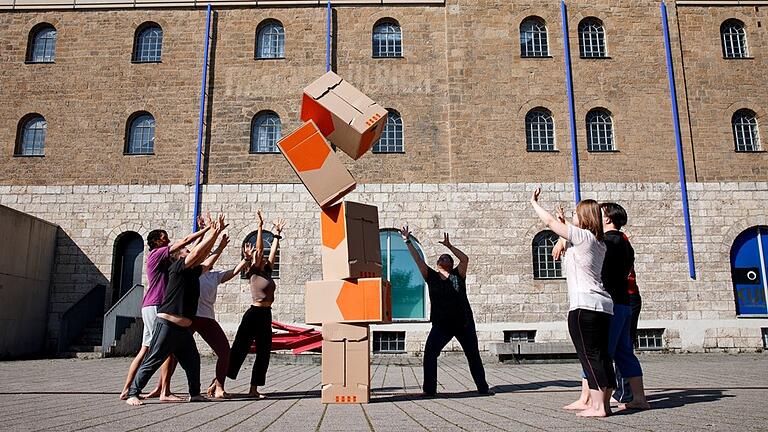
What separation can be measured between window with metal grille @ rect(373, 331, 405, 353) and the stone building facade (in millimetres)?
793

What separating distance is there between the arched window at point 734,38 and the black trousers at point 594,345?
1698 cm

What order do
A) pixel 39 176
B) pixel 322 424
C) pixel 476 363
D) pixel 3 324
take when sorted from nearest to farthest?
pixel 322 424, pixel 476 363, pixel 3 324, pixel 39 176

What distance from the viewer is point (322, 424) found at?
5.01 m

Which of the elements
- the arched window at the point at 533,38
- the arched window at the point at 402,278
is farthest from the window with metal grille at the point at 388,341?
the arched window at the point at 533,38

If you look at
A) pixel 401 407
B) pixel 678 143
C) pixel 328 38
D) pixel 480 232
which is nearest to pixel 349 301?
pixel 401 407

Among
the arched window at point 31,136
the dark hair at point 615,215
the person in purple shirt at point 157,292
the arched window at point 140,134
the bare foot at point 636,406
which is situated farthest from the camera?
the arched window at point 31,136

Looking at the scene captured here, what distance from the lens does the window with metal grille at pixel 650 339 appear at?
17.0m

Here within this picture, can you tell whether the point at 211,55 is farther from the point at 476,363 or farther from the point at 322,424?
the point at 322,424

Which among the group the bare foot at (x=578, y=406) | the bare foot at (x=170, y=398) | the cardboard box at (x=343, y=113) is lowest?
the bare foot at (x=170, y=398)

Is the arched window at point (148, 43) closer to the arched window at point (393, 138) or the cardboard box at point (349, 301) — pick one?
the arched window at point (393, 138)

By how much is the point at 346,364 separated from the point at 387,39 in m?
14.2

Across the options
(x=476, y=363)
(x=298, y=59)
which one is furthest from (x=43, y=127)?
(x=476, y=363)

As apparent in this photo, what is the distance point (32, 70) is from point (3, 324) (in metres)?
8.17

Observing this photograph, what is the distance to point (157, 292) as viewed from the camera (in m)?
7.33
